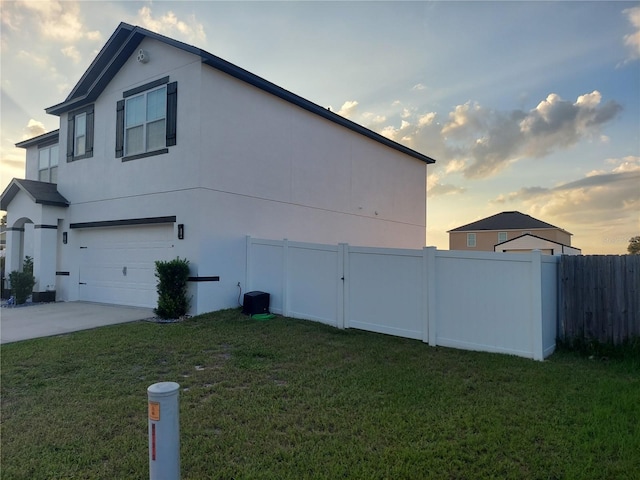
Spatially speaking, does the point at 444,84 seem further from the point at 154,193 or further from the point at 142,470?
the point at 142,470

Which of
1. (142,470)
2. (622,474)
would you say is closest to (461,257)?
(622,474)

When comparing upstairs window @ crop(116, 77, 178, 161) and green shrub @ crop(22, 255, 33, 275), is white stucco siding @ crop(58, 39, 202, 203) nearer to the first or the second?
upstairs window @ crop(116, 77, 178, 161)

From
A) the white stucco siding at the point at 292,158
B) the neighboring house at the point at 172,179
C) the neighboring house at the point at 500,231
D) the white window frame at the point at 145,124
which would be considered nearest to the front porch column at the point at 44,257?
the neighboring house at the point at 172,179

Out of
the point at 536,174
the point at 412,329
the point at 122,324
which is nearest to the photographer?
the point at 412,329

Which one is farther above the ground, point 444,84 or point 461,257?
point 444,84

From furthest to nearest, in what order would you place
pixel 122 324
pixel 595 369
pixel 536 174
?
pixel 536 174 → pixel 122 324 → pixel 595 369

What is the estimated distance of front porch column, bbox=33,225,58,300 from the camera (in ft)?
43.3

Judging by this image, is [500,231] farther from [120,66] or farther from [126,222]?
[120,66]

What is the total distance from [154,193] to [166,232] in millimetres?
1148

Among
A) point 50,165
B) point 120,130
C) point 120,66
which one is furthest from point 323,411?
point 50,165

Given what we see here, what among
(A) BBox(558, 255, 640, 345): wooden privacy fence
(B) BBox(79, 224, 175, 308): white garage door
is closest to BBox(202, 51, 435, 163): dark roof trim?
(B) BBox(79, 224, 175, 308): white garage door

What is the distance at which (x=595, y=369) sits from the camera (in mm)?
5930

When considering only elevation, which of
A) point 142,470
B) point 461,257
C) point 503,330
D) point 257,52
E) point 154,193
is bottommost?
point 142,470

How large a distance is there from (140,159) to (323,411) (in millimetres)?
9857
